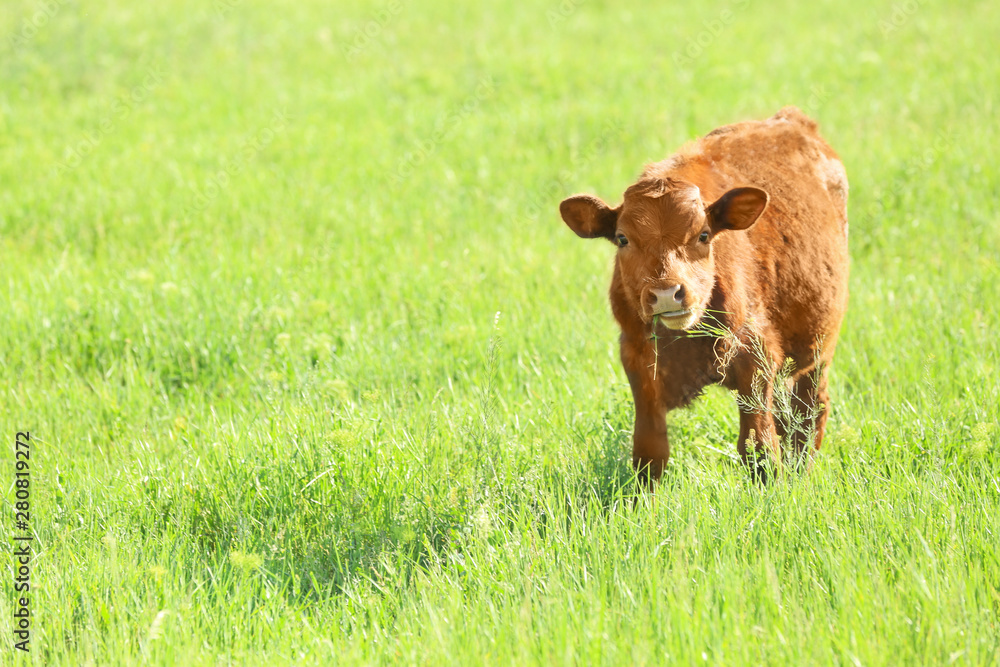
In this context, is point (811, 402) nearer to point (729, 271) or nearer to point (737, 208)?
point (729, 271)

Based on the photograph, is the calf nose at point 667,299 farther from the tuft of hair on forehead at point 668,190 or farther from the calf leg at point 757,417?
the calf leg at point 757,417

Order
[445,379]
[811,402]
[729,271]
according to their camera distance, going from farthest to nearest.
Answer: [445,379] < [811,402] < [729,271]

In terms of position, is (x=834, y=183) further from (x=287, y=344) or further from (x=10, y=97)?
(x=10, y=97)

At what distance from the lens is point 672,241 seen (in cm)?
365

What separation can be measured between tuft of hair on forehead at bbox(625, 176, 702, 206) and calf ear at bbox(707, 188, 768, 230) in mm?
113

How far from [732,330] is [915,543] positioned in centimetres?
110

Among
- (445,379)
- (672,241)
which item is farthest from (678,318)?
(445,379)

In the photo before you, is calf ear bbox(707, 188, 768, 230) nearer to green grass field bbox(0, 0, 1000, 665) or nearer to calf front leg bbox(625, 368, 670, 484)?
calf front leg bbox(625, 368, 670, 484)

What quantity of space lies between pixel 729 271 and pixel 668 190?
0.53 meters

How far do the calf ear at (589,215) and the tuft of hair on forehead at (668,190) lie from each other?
8.1 inches

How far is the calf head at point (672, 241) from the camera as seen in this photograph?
11.5ft

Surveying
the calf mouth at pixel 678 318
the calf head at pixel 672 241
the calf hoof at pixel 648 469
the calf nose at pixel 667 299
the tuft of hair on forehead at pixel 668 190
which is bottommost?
the calf hoof at pixel 648 469

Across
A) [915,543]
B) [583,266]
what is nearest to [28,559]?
[915,543]

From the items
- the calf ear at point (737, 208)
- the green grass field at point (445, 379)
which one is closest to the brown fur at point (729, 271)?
the calf ear at point (737, 208)
